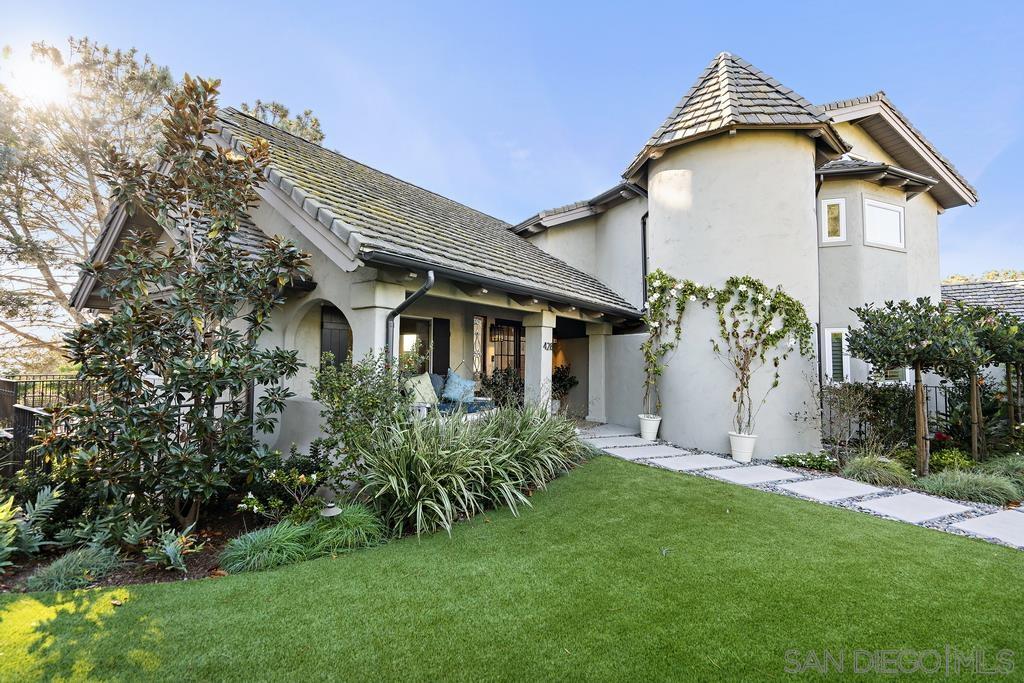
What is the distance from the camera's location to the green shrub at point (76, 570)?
14.6ft

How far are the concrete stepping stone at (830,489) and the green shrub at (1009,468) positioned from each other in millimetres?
2526

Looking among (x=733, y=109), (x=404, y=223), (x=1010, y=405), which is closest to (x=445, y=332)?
(x=404, y=223)

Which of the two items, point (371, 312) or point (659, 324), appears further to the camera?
point (659, 324)

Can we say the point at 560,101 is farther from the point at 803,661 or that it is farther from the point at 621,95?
the point at 803,661

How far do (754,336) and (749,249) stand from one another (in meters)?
1.94

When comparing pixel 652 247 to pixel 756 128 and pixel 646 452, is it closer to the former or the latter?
pixel 756 128

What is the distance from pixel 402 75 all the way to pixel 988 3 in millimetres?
17585

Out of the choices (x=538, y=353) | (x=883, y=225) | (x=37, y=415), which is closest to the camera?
(x=37, y=415)

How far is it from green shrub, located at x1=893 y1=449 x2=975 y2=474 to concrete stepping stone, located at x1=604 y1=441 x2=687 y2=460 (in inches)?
169

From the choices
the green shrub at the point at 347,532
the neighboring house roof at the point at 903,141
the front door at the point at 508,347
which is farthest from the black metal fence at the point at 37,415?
the neighboring house roof at the point at 903,141

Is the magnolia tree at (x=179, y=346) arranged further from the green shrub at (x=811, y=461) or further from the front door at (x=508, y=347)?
the green shrub at (x=811, y=461)

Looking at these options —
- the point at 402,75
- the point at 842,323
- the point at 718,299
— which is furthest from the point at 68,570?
the point at 402,75

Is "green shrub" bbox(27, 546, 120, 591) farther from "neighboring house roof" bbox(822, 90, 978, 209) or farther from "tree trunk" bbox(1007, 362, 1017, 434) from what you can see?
"neighboring house roof" bbox(822, 90, 978, 209)

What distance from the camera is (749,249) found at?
1030cm
